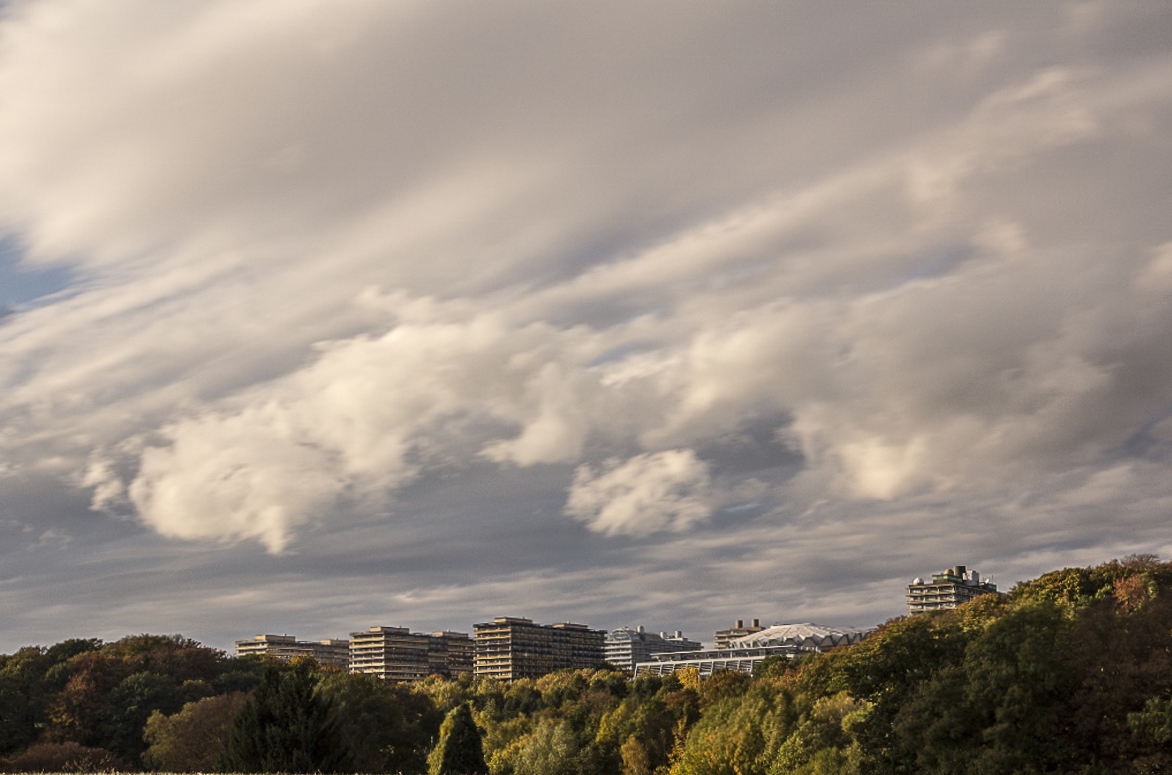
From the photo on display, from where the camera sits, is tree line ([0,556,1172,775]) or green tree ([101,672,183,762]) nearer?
tree line ([0,556,1172,775])

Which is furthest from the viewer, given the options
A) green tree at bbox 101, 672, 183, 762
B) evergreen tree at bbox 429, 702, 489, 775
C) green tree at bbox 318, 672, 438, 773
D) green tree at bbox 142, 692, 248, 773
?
evergreen tree at bbox 429, 702, 489, 775

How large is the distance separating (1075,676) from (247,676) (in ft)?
358

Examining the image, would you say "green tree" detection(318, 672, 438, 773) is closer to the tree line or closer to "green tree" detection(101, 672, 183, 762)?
the tree line

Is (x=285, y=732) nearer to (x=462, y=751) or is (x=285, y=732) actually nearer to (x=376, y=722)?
(x=376, y=722)

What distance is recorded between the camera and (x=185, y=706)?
12512 cm

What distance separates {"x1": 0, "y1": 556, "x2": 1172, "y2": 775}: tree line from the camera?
67938 millimetres

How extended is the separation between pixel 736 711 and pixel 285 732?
6580 cm

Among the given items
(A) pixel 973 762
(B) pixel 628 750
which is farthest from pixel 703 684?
(A) pixel 973 762

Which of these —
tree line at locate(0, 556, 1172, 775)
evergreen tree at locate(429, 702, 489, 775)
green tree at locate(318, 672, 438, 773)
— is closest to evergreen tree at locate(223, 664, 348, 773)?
tree line at locate(0, 556, 1172, 775)

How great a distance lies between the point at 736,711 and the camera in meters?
135

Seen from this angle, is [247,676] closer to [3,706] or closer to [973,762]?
[3,706]

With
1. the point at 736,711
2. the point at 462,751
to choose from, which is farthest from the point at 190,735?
the point at 736,711

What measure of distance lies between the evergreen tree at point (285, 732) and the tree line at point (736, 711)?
14 centimetres

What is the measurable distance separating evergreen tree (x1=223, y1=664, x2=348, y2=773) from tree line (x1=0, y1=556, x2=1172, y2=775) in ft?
0.46
